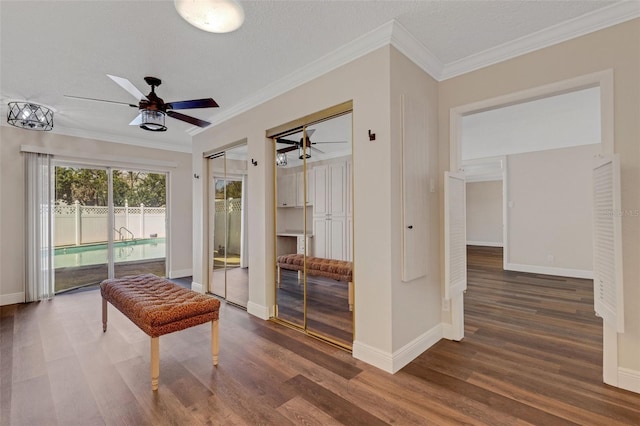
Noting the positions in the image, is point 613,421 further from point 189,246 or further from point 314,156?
point 189,246

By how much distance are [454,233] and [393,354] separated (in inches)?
48.8

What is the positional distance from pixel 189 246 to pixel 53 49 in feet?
13.7

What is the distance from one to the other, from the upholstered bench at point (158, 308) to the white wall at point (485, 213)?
10940mm

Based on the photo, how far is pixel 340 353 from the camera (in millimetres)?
2660

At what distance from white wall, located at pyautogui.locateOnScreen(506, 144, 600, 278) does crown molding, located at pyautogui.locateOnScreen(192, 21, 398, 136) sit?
542cm

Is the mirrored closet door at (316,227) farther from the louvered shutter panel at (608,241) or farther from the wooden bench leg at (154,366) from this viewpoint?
the louvered shutter panel at (608,241)

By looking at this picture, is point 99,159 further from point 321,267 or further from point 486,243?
point 486,243

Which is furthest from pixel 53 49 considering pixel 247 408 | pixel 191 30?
pixel 247 408

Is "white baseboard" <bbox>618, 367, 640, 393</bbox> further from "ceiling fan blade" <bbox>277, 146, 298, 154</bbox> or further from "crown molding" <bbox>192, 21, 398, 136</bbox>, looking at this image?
"ceiling fan blade" <bbox>277, 146, 298, 154</bbox>

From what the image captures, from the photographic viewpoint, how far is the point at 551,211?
5.99m

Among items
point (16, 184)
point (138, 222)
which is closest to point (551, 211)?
point (138, 222)

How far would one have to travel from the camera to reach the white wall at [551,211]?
567 cm

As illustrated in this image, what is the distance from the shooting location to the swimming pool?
192 inches

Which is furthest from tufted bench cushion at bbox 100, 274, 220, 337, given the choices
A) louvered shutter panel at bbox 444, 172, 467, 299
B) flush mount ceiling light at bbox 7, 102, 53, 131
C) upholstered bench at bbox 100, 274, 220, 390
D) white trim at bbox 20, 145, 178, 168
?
white trim at bbox 20, 145, 178, 168
